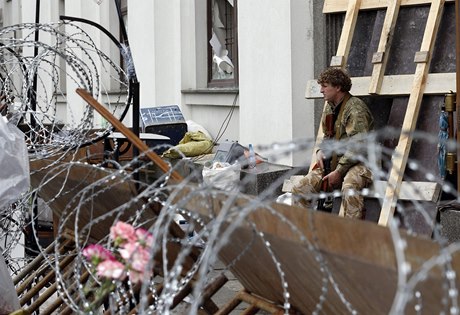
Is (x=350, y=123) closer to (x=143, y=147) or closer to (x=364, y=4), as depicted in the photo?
(x=364, y=4)

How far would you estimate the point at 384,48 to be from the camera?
827cm

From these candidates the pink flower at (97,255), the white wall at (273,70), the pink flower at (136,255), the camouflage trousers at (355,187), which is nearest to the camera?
the pink flower at (136,255)

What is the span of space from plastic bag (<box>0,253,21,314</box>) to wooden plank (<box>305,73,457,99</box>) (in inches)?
148

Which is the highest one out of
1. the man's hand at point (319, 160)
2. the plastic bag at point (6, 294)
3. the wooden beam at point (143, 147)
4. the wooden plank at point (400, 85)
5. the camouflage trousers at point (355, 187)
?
the wooden plank at point (400, 85)

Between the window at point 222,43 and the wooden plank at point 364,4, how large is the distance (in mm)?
2850

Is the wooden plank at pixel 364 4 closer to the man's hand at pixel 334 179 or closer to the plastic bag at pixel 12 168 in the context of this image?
the man's hand at pixel 334 179

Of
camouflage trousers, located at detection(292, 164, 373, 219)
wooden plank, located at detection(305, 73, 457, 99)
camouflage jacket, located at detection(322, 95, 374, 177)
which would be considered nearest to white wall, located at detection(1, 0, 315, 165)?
wooden plank, located at detection(305, 73, 457, 99)

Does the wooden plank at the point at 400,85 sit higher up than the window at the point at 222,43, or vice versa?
the window at the point at 222,43

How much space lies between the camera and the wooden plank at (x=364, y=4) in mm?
8312

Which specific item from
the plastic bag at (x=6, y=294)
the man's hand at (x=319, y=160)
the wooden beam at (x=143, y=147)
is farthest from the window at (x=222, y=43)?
the wooden beam at (x=143, y=147)

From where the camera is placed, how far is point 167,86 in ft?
44.9

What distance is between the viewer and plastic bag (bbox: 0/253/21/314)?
521 centimetres

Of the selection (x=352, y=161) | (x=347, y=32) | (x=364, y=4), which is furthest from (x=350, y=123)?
(x=364, y=4)

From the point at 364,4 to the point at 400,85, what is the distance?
0.89 meters
